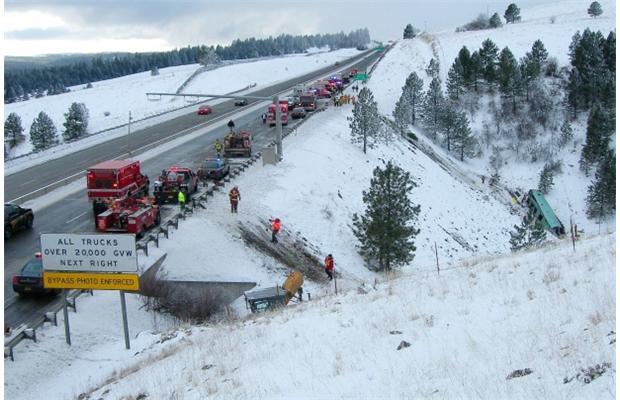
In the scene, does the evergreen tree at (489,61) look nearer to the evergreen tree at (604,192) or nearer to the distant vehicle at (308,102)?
the distant vehicle at (308,102)

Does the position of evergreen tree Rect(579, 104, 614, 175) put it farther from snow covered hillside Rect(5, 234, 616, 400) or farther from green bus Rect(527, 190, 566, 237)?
snow covered hillside Rect(5, 234, 616, 400)

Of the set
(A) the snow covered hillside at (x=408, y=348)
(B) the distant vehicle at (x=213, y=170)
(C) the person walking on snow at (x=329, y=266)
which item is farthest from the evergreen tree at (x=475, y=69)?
(A) the snow covered hillside at (x=408, y=348)

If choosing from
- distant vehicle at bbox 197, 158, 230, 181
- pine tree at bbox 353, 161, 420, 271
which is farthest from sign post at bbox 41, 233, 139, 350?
distant vehicle at bbox 197, 158, 230, 181

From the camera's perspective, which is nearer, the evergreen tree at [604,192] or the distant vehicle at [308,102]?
the evergreen tree at [604,192]

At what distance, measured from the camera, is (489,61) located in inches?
3359

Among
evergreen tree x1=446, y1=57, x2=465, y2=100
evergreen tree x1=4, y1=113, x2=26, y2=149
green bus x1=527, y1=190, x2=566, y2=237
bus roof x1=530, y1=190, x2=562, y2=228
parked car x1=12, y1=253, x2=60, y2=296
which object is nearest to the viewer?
parked car x1=12, y1=253, x2=60, y2=296

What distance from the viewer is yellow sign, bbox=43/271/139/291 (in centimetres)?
1906

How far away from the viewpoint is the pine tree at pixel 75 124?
106625 millimetres

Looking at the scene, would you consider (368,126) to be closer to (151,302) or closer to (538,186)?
(538,186)

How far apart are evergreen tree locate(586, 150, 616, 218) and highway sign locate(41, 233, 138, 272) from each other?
150ft

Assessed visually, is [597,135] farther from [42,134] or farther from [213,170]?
[42,134]

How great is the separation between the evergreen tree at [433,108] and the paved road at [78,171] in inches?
686

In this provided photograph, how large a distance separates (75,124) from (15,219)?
8125cm

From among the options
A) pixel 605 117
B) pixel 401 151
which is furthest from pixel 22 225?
pixel 605 117
